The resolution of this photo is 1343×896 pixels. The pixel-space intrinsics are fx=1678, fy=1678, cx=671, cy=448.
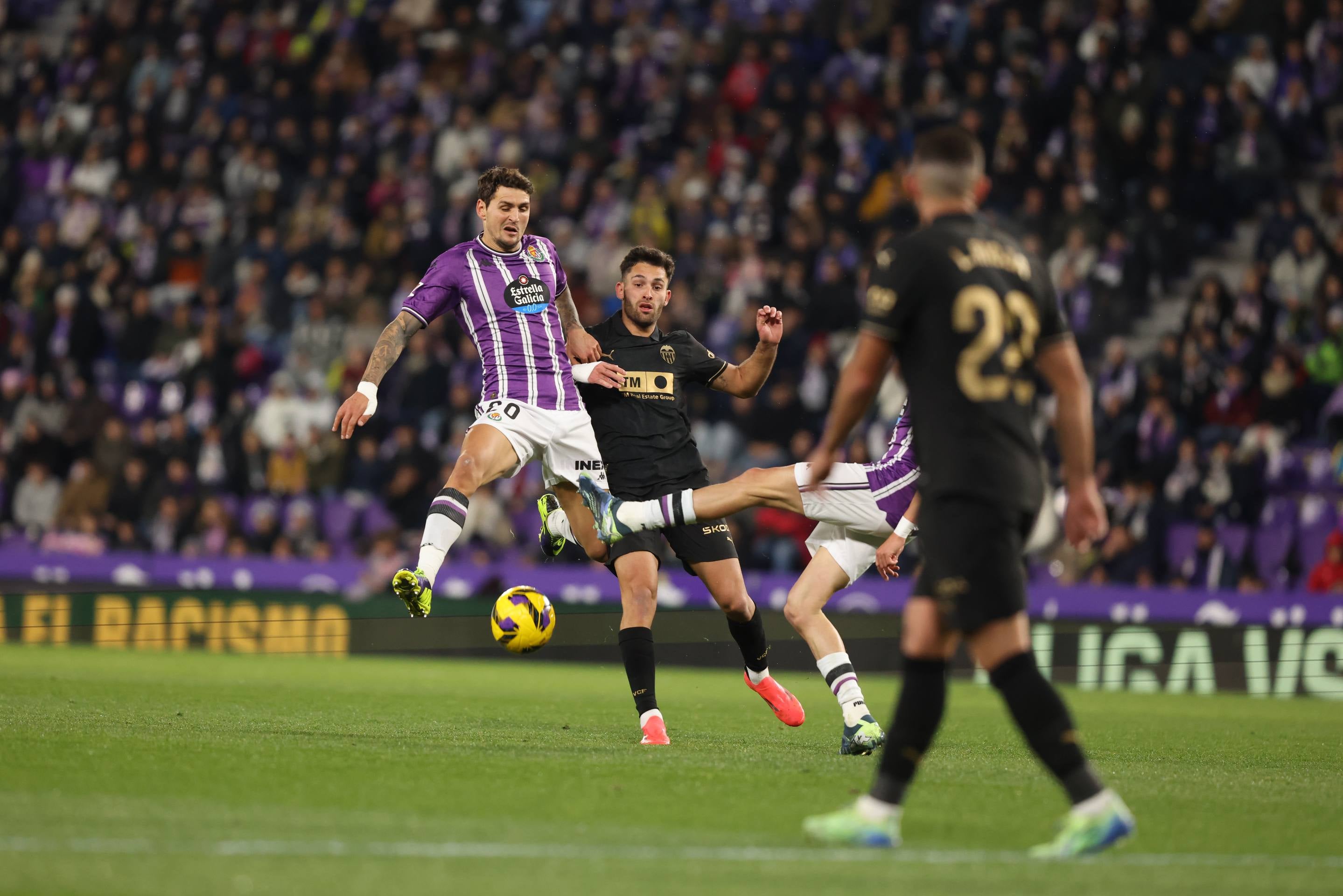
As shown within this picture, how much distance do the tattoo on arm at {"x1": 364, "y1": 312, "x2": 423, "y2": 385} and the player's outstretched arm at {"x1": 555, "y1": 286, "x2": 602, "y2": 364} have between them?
87cm

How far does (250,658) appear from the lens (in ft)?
57.7

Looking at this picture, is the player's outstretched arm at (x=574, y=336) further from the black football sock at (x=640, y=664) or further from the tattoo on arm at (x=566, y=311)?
the black football sock at (x=640, y=664)

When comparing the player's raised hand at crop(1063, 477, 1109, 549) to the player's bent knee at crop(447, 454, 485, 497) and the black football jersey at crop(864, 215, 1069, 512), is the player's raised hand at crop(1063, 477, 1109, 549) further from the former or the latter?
the player's bent knee at crop(447, 454, 485, 497)

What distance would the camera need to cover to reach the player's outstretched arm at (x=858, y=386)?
5176mm

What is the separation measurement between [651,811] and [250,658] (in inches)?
500

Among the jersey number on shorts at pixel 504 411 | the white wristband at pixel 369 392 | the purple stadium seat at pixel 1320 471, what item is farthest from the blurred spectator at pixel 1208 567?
the white wristband at pixel 369 392

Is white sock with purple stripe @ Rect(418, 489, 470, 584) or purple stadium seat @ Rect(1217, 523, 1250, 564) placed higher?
purple stadium seat @ Rect(1217, 523, 1250, 564)

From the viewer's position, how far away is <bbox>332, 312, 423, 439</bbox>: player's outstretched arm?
8688 mm

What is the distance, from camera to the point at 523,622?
9.20 m

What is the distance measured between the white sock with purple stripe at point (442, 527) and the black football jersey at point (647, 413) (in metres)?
0.86

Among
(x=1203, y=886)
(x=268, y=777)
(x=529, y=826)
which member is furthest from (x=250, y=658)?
(x=1203, y=886)

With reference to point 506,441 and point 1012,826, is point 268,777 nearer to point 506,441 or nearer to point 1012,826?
point 1012,826

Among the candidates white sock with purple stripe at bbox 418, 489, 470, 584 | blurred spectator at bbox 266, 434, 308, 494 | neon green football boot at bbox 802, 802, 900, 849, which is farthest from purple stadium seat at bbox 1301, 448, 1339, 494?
neon green football boot at bbox 802, 802, 900, 849

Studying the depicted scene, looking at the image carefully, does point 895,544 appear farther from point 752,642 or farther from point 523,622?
point 523,622
